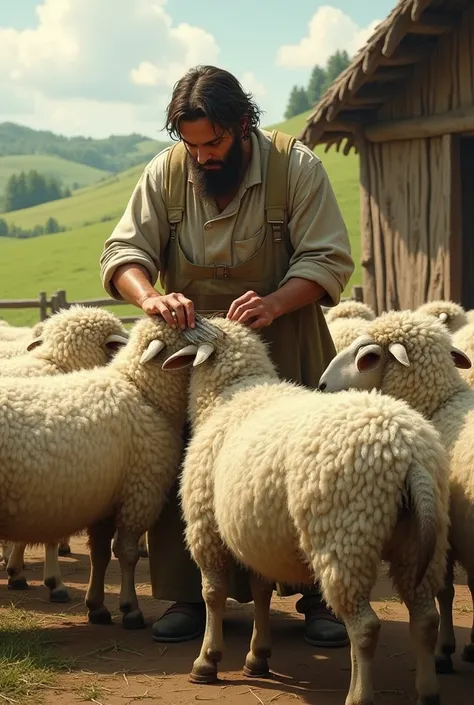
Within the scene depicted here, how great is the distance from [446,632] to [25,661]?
66.5 inches

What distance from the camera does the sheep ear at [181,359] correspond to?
452cm

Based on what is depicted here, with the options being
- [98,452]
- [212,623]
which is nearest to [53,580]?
[98,452]

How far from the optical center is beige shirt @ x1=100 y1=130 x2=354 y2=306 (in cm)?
476

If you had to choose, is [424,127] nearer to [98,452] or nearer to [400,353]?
[400,353]

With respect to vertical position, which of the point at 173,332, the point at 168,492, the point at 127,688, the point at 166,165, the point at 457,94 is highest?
the point at 457,94

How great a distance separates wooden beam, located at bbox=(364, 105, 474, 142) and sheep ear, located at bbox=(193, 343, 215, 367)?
5717 mm

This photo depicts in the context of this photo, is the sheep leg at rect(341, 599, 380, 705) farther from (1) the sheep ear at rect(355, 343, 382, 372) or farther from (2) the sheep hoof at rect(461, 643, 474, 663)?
(1) the sheep ear at rect(355, 343, 382, 372)

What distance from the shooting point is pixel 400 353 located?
445cm

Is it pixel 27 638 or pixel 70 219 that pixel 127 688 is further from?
pixel 70 219

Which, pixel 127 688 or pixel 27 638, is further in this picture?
pixel 27 638

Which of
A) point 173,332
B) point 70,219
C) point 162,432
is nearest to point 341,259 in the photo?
point 173,332

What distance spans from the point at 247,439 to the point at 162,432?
1180 mm

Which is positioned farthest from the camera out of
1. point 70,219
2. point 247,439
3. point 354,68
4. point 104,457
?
point 70,219

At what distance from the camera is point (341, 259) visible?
4805 millimetres
